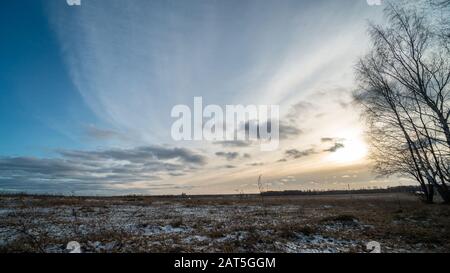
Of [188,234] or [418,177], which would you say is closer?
[188,234]

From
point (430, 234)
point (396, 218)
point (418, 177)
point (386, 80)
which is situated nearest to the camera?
point (430, 234)

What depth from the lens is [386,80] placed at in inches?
686
